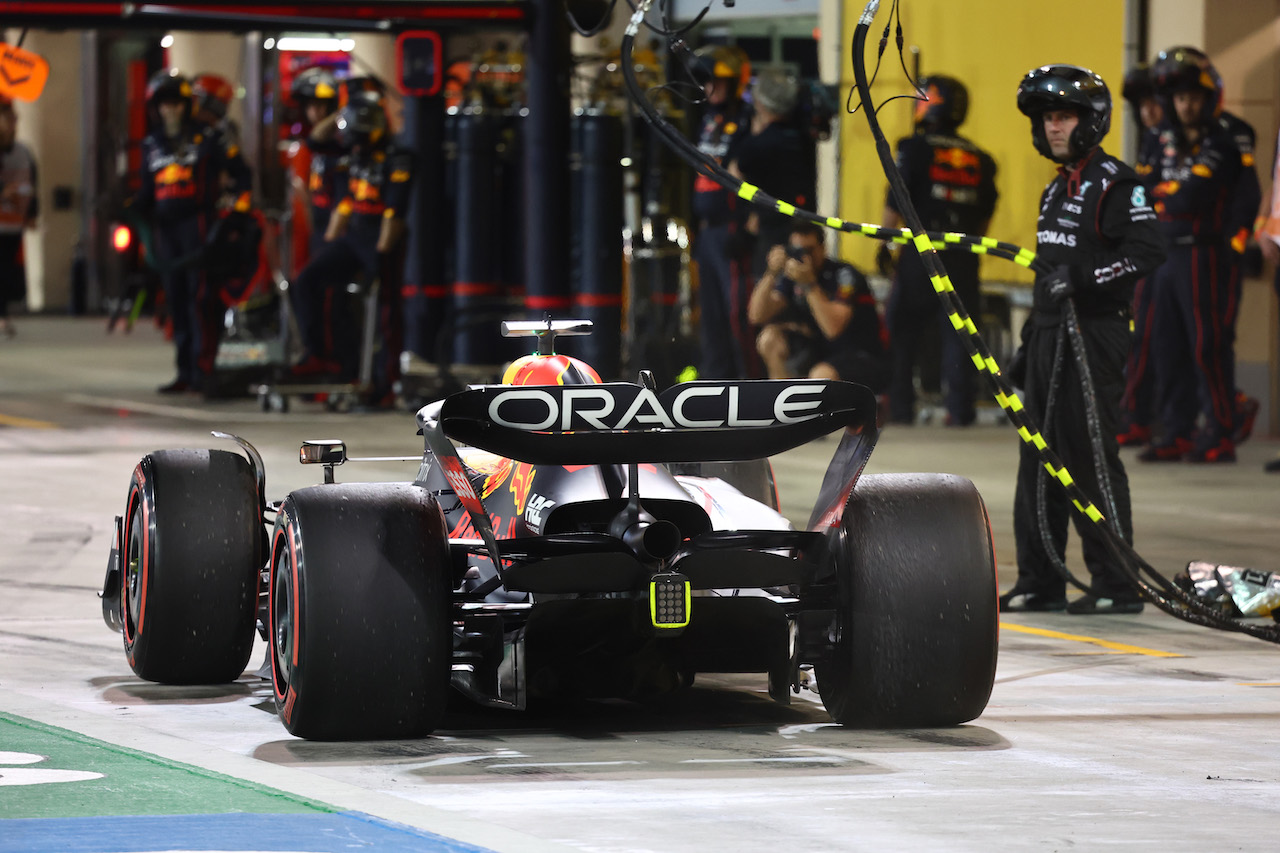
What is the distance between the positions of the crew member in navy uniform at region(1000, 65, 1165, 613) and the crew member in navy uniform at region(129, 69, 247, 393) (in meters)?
11.9

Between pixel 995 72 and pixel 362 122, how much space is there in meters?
5.22

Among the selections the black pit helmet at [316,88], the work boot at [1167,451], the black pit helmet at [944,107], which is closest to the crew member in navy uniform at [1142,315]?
the work boot at [1167,451]

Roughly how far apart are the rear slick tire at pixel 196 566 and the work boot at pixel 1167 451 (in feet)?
31.7

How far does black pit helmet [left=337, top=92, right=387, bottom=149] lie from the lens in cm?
1916

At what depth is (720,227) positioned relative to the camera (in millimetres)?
19156

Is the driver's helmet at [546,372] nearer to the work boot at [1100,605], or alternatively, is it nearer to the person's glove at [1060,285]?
the person's glove at [1060,285]

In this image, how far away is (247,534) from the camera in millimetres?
7770

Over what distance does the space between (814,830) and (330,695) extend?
5.15 feet

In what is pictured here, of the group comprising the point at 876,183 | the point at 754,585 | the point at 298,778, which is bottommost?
the point at 298,778

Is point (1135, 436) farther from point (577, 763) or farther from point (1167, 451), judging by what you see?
point (577, 763)

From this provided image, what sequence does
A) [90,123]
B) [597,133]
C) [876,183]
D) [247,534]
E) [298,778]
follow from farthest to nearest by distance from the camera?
[90,123], [876,183], [597,133], [247,534], [298,778]

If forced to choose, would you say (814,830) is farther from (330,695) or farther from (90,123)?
(90,123)

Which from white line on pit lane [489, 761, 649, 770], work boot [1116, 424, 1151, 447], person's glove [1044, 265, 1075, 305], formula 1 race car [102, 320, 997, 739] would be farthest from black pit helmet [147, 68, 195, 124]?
white line on pit lane [489, 761, 649, 770]

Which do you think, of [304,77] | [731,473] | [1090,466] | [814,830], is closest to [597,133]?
[304,77]
